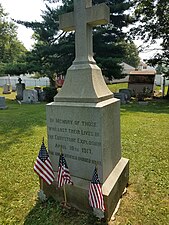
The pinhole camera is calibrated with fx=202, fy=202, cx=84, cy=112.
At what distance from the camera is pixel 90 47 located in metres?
2.98

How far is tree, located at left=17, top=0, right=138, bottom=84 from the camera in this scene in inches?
648

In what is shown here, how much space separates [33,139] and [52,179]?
3374mm

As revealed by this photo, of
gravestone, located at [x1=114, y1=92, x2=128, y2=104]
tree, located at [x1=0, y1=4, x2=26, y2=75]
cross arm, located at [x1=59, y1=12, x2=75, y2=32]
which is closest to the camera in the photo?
cross arm, located at [x1=59, y1=12, x2=75, y2=32]

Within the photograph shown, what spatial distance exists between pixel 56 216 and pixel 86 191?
0.53 m

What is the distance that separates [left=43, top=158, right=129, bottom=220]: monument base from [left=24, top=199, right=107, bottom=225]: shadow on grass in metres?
0.10

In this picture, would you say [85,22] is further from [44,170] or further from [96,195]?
[96,195]

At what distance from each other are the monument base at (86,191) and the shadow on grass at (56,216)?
0.10 metres

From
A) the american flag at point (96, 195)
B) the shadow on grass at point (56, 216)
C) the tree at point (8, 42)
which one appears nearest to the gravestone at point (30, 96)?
the shadow on grass at point (56, 216)

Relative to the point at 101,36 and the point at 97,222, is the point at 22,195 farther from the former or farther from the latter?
the point at 101,36

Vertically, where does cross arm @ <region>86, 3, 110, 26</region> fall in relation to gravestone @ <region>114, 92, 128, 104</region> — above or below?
above

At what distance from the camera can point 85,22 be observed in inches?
113

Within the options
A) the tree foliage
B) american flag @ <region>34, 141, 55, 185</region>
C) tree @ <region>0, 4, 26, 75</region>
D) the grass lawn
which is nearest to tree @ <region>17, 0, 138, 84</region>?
the tree foliage

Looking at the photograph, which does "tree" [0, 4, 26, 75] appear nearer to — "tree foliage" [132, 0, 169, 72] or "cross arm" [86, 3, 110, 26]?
"tree foliage" [132, 0, 169, 72]

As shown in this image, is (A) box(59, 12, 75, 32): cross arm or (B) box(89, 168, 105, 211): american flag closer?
(B) box(89, 168, 105, 211): american flag
